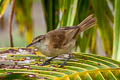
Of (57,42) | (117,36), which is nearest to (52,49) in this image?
(57,42)

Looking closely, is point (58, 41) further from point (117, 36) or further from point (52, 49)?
point (117, 36)

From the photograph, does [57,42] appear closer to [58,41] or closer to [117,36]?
[58,41]

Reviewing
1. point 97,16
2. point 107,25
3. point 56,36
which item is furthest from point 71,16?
point 107,25

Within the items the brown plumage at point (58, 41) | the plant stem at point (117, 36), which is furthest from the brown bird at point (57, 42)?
the plant stem at point (117, 36)

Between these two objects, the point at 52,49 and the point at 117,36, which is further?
the point at 52,49

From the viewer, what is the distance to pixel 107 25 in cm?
336

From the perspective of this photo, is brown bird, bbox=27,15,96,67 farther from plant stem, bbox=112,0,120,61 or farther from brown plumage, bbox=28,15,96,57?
plant stem, bbox=112,0,120,61

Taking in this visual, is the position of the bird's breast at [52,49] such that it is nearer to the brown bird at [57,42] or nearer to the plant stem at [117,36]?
the brown bird at [57,42]

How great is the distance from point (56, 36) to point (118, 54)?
0.61 m

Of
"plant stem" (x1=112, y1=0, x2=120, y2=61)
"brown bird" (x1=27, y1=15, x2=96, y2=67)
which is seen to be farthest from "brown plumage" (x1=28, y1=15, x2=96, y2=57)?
"plant stem" (x1=112, y1=0, x2=120, y2=61)

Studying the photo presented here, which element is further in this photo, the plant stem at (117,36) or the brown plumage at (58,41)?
the brown plumage at (58,41)

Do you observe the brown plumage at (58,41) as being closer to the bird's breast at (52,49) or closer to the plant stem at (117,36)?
the bird's breast at (52,49)

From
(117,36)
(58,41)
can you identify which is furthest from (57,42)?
(117,36)

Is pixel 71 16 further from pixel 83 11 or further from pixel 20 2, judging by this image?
pixel 20 2
